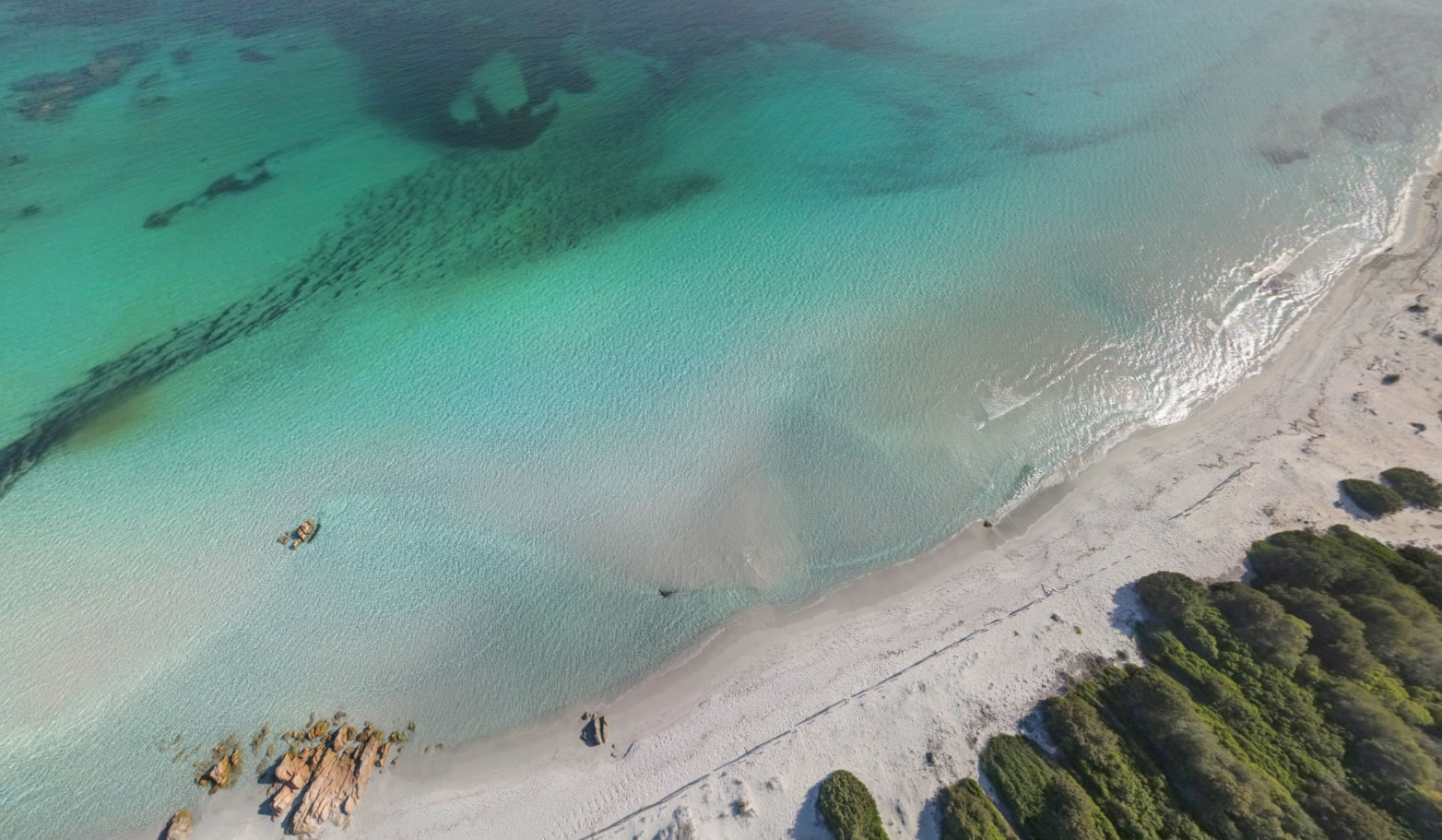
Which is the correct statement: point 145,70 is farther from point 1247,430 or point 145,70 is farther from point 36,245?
point 1247,430

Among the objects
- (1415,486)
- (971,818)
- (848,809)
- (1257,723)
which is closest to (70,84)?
(848,809)

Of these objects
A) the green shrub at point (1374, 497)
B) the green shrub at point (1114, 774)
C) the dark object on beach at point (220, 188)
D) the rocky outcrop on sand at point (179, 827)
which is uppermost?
the dark object on beach at point (220, 188)

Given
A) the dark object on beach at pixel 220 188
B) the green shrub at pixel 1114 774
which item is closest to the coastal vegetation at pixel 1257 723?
the green shrub at pixel 1114 774

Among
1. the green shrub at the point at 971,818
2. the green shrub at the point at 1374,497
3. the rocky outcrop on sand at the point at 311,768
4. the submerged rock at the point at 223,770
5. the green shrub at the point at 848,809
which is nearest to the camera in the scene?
the green shrub at the point at 971,818

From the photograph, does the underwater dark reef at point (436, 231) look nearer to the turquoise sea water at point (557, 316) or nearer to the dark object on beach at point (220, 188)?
the dark object on beach at point (220, 188)

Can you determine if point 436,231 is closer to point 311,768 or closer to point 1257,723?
point 311,768

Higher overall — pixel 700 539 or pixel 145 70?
pixel 145 70

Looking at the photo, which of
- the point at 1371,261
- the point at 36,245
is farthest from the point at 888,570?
the point at 36,245
